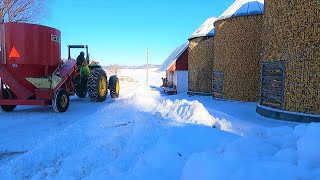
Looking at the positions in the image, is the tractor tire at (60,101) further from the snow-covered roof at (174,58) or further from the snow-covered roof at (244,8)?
the snow-covered roof at (174,58)

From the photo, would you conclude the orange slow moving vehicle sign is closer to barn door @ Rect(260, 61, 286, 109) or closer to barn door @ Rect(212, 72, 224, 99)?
barn door @ Rect(260, 61, 286, 109)

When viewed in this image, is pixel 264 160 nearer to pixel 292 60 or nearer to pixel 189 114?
pixel 189 114

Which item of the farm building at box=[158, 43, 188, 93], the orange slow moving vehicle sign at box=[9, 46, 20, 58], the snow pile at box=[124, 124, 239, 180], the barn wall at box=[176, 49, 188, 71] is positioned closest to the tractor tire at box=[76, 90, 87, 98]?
the orange slow moving vehicle sign at box=[9, 46, 20, 58]

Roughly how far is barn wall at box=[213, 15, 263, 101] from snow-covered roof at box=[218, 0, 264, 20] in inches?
7.7

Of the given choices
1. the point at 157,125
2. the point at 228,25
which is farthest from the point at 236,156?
the point at 228,25

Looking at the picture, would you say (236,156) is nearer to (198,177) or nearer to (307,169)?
(198,177)

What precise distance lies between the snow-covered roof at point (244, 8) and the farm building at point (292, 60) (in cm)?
338

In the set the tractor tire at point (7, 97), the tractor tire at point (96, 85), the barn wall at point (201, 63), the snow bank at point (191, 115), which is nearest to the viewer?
the snow bank at point (191, 115)

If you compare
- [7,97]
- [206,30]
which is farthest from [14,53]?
[206,30]

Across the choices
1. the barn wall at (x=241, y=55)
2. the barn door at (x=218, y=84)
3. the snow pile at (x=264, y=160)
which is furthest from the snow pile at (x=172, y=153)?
the barn door at (x=218, y=84)

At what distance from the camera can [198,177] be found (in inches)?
116

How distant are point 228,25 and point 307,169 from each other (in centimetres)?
1315

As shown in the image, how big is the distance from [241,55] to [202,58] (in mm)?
5548

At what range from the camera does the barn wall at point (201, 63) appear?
19438 millimetres
